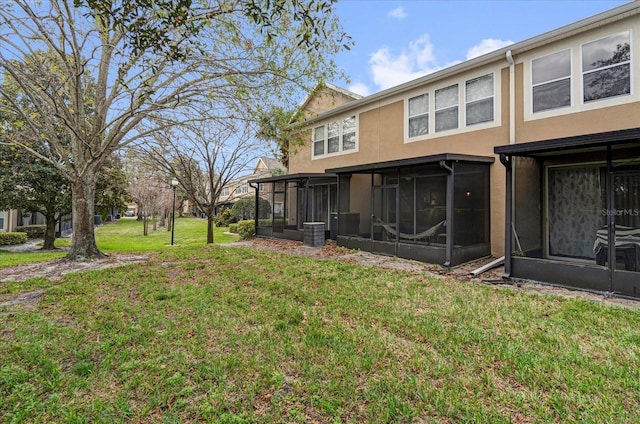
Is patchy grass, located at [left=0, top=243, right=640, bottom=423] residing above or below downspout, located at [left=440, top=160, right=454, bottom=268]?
below

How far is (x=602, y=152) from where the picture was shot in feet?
22.2

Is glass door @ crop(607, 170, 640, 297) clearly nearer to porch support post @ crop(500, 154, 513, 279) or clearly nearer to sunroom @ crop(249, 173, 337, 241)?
porch support post @ crop(500, 154, 513, 279)

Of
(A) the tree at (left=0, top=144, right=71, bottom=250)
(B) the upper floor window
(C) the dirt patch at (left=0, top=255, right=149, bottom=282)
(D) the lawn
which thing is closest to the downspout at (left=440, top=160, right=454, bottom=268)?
(D) the lawn

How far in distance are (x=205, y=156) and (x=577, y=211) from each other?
42.5 ft

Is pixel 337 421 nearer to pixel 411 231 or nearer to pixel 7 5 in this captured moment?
pixel 411 231

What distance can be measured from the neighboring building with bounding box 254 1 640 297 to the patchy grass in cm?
227

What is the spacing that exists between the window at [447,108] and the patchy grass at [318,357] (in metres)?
5.76

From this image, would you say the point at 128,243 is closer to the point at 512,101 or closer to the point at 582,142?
the point at 512,101

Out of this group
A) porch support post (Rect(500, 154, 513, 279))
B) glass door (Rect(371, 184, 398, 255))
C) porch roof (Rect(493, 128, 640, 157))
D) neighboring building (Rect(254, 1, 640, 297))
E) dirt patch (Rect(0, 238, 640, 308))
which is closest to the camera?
porch roof (Rect(493, 128, 640, 157))

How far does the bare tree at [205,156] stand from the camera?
12.7 meters

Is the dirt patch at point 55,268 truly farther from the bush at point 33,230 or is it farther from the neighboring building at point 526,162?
the bush at point 33,230

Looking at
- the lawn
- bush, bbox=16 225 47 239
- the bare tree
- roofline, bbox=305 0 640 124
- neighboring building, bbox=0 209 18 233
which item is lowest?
the lawn

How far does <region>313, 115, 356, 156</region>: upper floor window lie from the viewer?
12.8 meters

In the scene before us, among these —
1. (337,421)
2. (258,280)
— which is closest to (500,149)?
(258,280)
